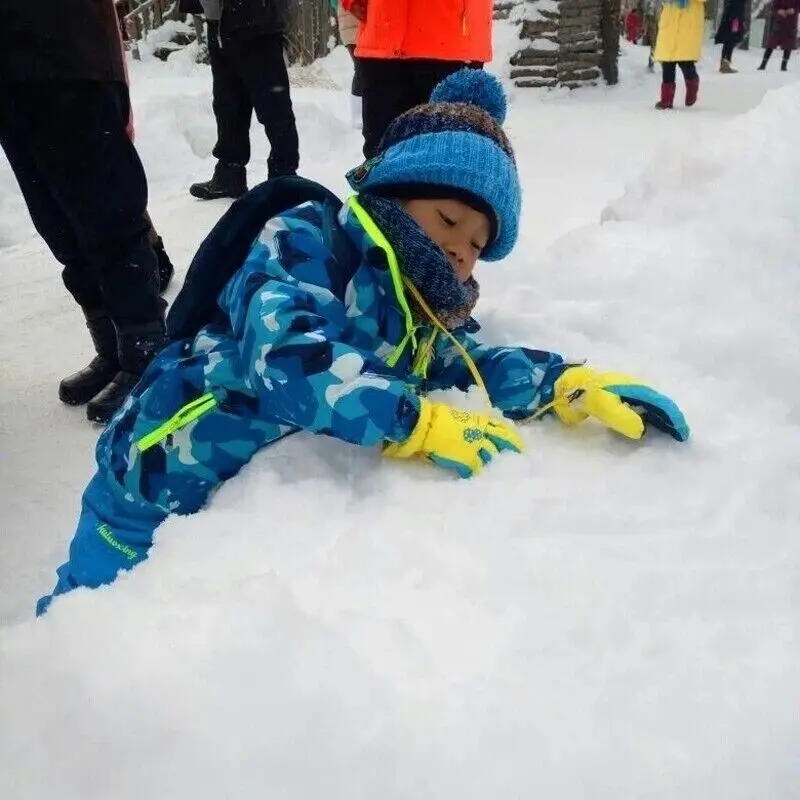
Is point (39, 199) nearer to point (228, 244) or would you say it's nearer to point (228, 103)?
point (228, 244)

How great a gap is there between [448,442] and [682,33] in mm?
7498

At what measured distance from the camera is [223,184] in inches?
158

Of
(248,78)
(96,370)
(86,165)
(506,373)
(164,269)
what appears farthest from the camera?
(248,78)

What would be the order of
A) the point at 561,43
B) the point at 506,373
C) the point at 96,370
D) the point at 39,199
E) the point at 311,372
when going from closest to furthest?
the point at 311,372 < the point at 506,373 < the point at 39,199 < the point at 96,370 < the point at 561,43

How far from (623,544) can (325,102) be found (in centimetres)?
616

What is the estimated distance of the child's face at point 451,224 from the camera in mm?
1330

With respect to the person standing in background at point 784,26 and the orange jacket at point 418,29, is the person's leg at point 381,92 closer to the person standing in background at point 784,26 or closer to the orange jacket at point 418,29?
the orange jacket at point 418,29

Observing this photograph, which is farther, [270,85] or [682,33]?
[682,33]

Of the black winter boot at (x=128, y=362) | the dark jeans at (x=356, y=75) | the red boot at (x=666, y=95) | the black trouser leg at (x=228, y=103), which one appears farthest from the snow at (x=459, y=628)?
the red boot at (x=666, y=95)

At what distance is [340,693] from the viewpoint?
751mm

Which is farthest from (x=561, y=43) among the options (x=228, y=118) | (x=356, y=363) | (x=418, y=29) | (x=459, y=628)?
(x=459, y=628)

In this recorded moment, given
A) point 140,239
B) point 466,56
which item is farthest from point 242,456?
point 466,56

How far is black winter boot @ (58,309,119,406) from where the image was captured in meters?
2.23

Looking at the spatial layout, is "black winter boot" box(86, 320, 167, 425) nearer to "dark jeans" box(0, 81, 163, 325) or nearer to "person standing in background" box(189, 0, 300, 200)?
"dark jeans" box(0, 81, 163, 325)
